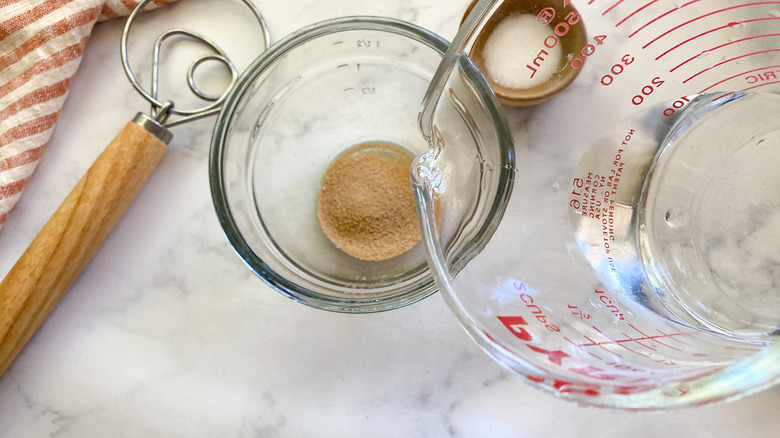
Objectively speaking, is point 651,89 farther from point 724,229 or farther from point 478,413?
point 478,413

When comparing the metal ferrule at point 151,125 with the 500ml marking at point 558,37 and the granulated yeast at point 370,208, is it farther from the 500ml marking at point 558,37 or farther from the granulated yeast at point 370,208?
the 500ml marking at point 558,37

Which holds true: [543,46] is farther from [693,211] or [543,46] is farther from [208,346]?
[208,346]

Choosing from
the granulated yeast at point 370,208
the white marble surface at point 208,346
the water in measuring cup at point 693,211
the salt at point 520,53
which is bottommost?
the white marble surface at point 208,346

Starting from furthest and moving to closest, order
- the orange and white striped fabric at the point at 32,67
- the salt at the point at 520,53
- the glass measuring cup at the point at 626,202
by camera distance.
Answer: the orange and white striped fabric at the point at 32,67 → the salt at the point at 520,53 → the glass measuring cup at the point at 626,202

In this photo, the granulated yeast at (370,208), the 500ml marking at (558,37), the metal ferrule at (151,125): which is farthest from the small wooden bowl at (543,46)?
the metal ferrule at (151,125)

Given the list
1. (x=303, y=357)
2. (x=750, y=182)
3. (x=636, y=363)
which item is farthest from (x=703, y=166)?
(x=303, y=357)

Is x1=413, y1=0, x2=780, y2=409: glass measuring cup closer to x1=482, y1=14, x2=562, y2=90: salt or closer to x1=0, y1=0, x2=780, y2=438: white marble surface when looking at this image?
x1=482, y1=14, x2=562, y2=90: salt
